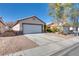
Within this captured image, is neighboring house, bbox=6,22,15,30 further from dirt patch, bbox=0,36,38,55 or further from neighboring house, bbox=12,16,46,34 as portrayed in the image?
dirt patch, bbox=0,36,38,55

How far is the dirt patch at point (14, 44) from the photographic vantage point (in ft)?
24.1

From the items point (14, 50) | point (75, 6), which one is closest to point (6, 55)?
point (14, 50)

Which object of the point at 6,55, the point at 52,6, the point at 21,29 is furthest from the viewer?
the point at 21,29

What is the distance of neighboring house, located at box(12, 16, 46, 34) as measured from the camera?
843 centimetres

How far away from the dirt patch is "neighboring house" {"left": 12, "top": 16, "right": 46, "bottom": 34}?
514mm

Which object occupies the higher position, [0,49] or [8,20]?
[8,20]

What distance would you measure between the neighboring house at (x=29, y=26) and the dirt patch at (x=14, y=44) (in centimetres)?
51

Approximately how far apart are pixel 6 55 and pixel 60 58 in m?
2.18

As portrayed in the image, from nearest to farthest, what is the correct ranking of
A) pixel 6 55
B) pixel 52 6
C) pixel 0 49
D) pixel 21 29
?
pixel 6 55 → pixel 0 49 → pixel 52 6 → pixel 21 29

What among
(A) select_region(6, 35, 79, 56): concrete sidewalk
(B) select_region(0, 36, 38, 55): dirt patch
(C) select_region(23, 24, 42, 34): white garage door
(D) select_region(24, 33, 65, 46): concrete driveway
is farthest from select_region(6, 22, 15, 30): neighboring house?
(A) select_region(6, 35, 79, 56): concrete sidewalk

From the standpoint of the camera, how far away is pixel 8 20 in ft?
26.7

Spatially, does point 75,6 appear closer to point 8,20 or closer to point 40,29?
point 40,29

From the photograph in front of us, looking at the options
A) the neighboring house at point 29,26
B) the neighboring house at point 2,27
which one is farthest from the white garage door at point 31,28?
the neighboring house at point 2,27

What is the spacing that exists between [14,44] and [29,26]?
1.60 m
